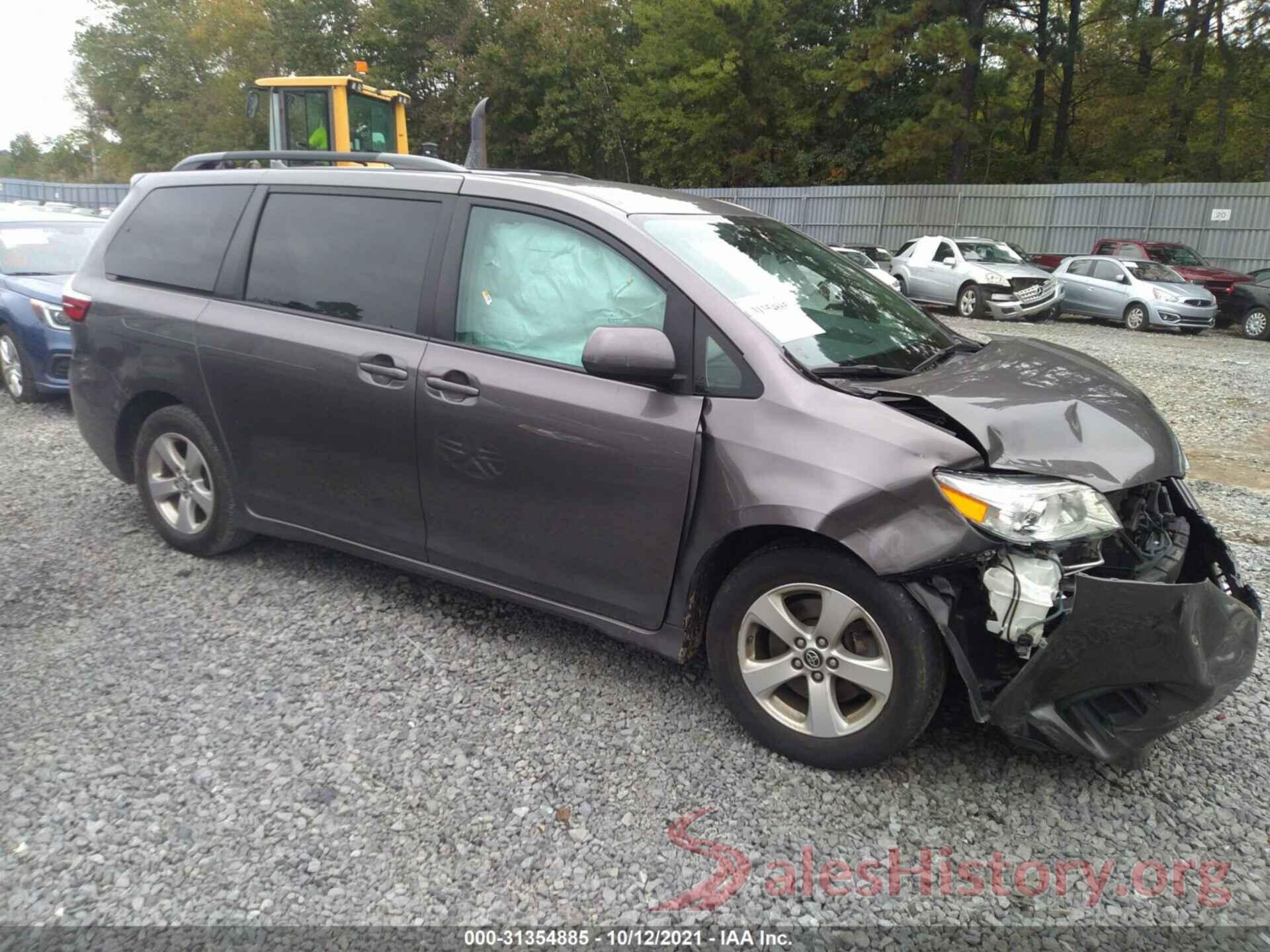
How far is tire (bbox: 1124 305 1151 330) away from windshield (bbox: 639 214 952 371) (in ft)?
52.7

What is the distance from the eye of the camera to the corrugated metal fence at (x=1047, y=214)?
22562 millimetres

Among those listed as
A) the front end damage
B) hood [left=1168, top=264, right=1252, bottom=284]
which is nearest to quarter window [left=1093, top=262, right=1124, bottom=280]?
Result: hood [left=1168, top=264, right=1252, bottom=284]

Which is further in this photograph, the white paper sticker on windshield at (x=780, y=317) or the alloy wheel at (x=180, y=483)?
the alloy wheel at (x=180, y=483)

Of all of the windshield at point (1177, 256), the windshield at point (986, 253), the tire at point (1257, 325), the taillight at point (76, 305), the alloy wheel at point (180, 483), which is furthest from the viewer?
the windshield at point (1177, 256)

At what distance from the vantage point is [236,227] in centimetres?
425

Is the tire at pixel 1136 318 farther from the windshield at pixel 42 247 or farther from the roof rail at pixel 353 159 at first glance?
the windshield at pixel 42 247

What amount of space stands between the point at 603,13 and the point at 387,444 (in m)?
36.7

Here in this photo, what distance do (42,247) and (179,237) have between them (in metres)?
5.53

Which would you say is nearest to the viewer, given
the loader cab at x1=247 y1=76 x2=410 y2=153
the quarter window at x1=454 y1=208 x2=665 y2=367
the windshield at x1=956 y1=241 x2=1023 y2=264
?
the quarter window at x1=454 y1=208 x2=665 y2=367

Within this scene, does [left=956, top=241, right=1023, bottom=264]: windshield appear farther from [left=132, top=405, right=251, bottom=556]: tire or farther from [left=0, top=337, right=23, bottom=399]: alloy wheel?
[left=132, top=405, right=251, bottom=556]: tire

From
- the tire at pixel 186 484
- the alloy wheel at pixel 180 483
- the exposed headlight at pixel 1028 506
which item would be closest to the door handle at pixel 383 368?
the tire at pixel 186 484

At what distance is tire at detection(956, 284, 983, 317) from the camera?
60.1 feet

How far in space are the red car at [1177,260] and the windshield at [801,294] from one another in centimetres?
1794

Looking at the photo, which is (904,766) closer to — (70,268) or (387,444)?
(387,444)
